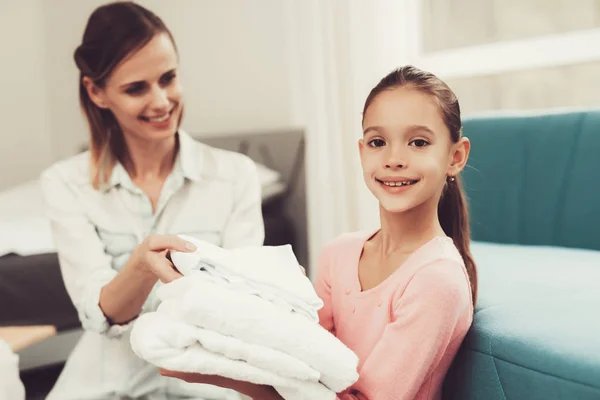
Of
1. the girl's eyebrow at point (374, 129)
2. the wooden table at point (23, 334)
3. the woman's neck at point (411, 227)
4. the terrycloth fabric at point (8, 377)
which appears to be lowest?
the wooden table at point (23, 334)

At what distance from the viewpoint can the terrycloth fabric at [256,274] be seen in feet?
2.62

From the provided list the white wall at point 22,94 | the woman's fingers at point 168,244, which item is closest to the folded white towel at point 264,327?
the woman's fingers at point 168,244

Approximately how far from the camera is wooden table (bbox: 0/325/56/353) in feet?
5.10

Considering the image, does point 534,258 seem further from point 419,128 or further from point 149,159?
point 149,159

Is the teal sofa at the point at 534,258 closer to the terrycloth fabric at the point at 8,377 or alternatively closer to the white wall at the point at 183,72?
the terrycloth fabric at the point at 8,377

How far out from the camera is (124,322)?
111 cm

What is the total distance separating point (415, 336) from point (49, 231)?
5.20ft

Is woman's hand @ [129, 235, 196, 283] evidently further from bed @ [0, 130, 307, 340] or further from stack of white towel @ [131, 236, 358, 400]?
bed @ [0, 130, 307, 340]

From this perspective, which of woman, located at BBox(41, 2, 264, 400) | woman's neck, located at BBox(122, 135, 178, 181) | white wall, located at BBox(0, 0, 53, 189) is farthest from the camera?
white wall, located at BBox(0, 0, 53, 189)

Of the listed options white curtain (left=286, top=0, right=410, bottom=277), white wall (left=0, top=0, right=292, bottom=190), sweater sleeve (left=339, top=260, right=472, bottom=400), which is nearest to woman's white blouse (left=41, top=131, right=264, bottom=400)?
sweater sleeve (left=339, top=260, right=472, bottom=400)

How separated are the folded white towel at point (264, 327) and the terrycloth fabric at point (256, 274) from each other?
0.12ft

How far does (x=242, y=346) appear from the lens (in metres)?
0.73

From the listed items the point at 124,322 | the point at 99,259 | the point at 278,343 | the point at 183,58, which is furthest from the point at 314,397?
the point at 183,58

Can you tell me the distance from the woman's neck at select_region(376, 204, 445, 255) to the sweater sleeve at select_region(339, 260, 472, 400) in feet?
0.32
